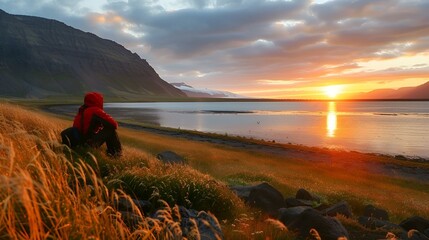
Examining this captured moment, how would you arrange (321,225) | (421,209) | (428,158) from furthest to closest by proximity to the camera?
1. (428,158)
2. (421,209)
3. (321,225)

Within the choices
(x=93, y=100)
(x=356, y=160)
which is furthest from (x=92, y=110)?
(x=356, y=160)

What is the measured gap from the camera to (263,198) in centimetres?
1245

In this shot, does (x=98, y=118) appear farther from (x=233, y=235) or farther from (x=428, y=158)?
(x=428, y=158)

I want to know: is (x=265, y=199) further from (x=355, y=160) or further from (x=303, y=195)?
(x=355, y=160)

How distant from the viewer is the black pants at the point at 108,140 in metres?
12.6

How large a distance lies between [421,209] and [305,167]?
1331 cm

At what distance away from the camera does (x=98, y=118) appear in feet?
41.2

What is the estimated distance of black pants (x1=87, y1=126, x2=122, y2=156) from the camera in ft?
41.4

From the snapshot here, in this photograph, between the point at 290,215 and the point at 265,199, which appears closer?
the point at 290,215

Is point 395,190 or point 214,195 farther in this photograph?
point 395,190

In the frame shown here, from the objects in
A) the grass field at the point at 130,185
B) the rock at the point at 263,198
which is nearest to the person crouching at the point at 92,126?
the grass field at the point at 130,185

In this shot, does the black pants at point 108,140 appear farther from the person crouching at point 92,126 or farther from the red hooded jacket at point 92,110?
the red hooded jacket at point 92,110

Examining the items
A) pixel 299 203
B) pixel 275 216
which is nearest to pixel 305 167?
pixel 299 203

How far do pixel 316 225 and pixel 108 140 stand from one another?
7.60 metres
